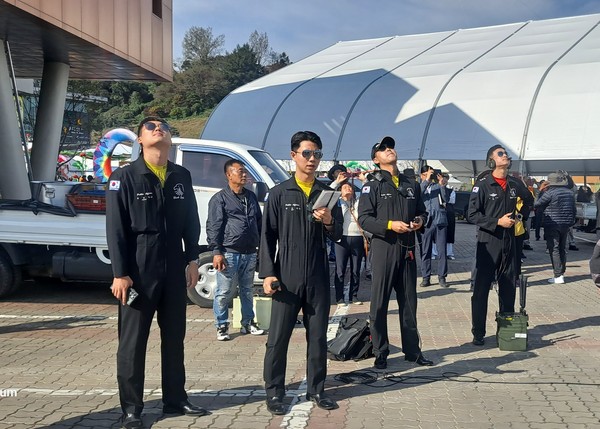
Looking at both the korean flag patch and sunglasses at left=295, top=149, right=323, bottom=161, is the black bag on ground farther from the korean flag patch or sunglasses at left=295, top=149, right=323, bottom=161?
the korean flag patch

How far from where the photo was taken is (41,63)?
18938mm

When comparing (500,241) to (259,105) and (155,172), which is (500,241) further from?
(259,105)

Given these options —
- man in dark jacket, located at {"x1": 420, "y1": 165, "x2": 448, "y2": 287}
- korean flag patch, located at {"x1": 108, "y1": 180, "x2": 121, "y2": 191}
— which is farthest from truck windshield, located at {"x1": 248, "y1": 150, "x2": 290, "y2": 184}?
korean flag patch, located at {"x1": 108, "y1": 180, "x2": 121, "y2": 191}

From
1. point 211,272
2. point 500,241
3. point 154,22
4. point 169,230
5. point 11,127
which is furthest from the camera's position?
point 154,22

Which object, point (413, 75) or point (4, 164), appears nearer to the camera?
point (4, 164)

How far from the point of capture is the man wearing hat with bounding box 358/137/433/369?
22.0 feet

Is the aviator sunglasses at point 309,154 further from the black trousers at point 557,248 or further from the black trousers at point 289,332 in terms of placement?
the black trousers at point 557,248

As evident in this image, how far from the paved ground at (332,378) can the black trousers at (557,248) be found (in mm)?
2631

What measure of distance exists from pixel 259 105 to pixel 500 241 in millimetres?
37844

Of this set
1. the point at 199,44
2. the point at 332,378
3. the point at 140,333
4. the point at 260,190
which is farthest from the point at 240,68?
the point at 140,333

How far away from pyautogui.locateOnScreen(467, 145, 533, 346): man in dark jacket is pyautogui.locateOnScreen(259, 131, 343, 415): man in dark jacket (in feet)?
8.99

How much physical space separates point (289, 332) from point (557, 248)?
8.68m

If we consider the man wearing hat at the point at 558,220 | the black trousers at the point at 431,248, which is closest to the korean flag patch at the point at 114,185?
the black trousers at the point at 431,248

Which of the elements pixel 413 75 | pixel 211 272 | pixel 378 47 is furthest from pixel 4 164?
pixel 378 47
